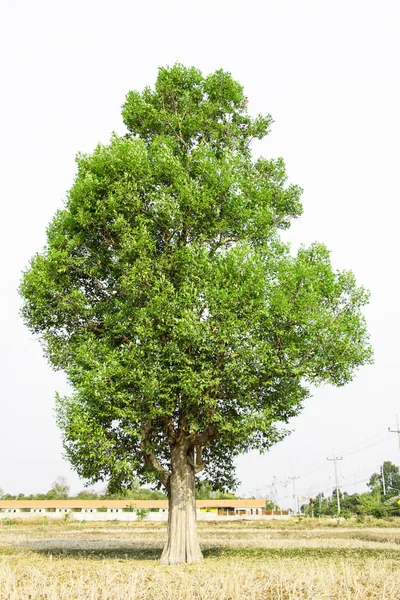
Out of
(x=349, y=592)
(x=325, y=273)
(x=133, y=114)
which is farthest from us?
(x=133, y=114)

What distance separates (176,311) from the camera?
20.5m

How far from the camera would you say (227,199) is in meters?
22.5

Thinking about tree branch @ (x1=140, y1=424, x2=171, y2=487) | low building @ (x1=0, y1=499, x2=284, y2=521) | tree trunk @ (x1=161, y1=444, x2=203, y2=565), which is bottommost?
low building @ (x1=0, y1=499, x2=284, y2=521)

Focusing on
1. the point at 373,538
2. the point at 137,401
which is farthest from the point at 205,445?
the point at 373,538

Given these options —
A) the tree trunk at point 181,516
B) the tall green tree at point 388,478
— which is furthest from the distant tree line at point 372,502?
the tree trunk at point 181,516

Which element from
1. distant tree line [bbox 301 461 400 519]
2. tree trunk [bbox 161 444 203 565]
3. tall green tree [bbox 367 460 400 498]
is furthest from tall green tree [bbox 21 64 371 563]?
tall green tree [bbox 367 460 400 498]

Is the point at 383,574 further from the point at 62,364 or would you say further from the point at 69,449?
the point at 62,364

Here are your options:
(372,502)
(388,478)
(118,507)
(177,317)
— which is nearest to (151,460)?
(177,317)

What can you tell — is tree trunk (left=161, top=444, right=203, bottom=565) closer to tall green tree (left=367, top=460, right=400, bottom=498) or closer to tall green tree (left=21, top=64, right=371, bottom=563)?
tall green tree (left=21, top=64, right=371, bottom=563)

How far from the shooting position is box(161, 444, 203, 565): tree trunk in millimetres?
21266

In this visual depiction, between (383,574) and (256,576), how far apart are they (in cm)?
306

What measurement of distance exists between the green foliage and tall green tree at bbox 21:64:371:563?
64mm

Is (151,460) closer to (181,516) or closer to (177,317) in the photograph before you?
(181,516)

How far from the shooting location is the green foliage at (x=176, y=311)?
19797 millimetres
